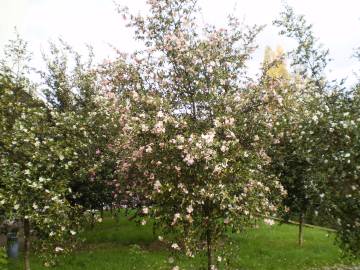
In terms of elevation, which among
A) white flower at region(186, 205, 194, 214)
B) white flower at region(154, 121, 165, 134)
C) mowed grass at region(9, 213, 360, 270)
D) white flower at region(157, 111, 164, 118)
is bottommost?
mowed grass at region(9, 213, 360, 270)

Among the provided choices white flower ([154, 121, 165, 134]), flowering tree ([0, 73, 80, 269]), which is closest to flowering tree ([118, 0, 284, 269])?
white flower ([154, 121, 165, 134])

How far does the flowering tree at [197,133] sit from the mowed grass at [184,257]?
6.02 feet

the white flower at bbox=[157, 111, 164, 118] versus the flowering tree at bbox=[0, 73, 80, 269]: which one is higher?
the white flower at bbox=[157, 111, 164, 118]

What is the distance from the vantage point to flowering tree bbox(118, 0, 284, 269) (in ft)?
36.3

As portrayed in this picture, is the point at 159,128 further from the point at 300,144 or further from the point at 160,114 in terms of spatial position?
the point at 300,144

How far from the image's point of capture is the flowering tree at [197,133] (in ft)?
36.3

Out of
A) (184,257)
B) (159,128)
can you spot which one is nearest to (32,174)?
(159,128)

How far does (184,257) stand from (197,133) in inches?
289

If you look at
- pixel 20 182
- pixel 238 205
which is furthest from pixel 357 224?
pixel 20 182

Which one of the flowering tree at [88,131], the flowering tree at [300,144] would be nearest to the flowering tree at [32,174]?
the flowering tree at [88,131]

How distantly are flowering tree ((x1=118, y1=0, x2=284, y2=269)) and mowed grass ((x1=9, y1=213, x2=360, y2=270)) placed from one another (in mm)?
1834

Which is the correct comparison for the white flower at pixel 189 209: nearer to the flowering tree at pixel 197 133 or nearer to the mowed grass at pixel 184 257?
the flowering tree at pixel 197 133

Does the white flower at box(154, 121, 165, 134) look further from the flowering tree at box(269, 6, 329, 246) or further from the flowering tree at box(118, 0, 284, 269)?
the flowering tree at box(269, 6, 329, 246)

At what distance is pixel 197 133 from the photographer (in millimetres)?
12141
